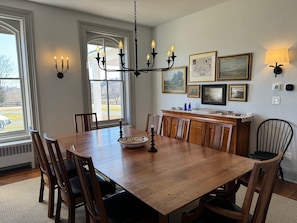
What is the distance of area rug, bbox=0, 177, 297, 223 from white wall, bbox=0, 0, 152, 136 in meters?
1.33

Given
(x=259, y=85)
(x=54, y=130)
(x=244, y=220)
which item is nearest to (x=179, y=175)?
(x=244, y=220)

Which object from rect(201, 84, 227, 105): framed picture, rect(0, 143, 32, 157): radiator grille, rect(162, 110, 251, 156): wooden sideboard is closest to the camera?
rect(162, 110, 251, 156): wooden sideboard

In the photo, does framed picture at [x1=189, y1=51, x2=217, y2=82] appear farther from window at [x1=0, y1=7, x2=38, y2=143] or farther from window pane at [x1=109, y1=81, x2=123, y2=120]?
window at [x1=0, y1=7, x2=38, y2=143]

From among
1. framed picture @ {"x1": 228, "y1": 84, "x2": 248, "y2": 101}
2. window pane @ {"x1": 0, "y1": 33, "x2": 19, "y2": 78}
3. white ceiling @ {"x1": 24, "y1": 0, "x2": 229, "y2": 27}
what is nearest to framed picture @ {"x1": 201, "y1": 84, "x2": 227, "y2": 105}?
framed picture @ {"x1": 228, "y1": 84, "x2": 248, "y2": 101}

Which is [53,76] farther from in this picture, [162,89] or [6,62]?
[162,89]

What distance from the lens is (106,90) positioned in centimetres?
479

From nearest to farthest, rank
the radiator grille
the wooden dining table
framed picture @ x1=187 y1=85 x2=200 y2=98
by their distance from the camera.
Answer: the wooden dining table → the radiator grille → framed picture @ x1=187 y1=85 x2=200 y2=98

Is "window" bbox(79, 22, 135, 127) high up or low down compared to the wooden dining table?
up

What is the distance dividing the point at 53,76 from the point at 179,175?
328cm

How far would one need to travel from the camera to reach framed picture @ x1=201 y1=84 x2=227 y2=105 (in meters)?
3.87

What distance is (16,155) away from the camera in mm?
3582

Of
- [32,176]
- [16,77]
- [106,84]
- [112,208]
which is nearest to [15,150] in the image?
[32,176]

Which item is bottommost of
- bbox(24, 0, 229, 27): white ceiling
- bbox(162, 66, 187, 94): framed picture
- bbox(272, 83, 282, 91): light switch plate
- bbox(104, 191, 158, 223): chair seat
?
bbox(104, 191, 158, 223): chair seat

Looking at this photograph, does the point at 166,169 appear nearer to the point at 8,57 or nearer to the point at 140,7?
the point at 140,7
